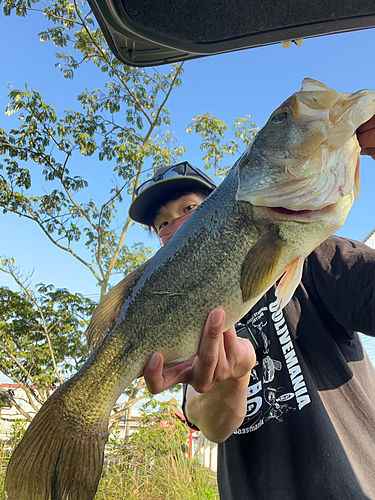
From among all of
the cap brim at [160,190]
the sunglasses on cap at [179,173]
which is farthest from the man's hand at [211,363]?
the sunglasses on cap at [179,173]

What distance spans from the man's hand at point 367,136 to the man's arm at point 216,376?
0.96m

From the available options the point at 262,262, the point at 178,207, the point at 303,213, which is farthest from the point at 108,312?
the point at 178,207

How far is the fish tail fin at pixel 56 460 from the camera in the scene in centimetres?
155

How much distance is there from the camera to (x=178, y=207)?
3.04 meters

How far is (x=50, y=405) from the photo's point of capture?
1.70 metres

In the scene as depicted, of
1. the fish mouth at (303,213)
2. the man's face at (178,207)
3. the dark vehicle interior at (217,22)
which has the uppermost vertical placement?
the man's face at (178,207)

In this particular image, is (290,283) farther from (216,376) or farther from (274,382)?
(274,382)

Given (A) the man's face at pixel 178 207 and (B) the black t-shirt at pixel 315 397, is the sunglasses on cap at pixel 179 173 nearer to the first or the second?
(A) the man's face at pixel 178 207

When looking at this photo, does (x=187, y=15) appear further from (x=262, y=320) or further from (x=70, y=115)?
(x=70, y=115)

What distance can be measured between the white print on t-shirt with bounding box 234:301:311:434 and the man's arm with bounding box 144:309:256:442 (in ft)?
0.35

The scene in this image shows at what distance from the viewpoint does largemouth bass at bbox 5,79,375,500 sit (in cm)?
152

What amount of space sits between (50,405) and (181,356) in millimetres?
673

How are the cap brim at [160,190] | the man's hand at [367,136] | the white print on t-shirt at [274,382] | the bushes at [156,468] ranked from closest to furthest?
the man's hand at [367,136]
the white print on t-shirt at [274,382]
the cap brim at [160,190]
the bushes at [156,468]

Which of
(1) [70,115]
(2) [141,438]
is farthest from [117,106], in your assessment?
(2) [141,438]
